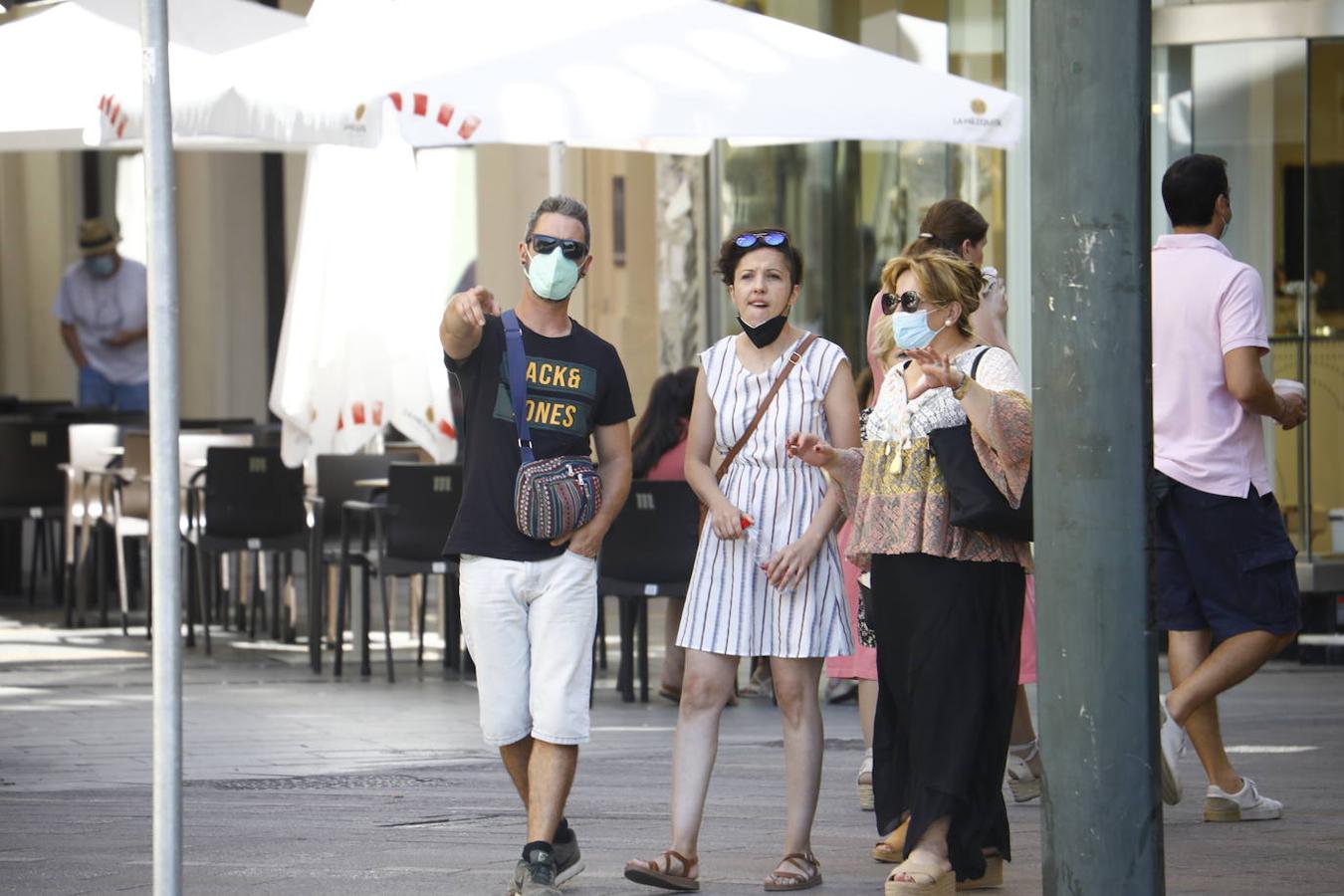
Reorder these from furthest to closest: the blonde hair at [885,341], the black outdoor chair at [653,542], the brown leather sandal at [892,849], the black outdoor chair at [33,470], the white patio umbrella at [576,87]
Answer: the black outdoor chair at [33,470] → the black outdoor chair at [653,542] → the white patio umbrella at [576,87] → the brown leather sandal at [892,849] → the blonde hair at [885,341]

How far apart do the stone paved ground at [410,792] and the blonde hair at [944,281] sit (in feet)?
5.22

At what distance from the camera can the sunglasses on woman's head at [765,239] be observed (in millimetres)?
6879

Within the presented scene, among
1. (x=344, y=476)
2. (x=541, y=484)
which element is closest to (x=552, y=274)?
(x=541, y=484)

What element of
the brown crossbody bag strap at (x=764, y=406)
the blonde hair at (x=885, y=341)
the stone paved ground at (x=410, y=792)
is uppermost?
the blonde hair at (x=885, y=341)

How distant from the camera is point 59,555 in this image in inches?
631

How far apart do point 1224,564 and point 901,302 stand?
169 cm

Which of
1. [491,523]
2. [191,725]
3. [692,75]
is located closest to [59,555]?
[191,725]

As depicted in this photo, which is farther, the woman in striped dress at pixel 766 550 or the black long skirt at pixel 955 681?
the woman in striped dress at pixel 766 550

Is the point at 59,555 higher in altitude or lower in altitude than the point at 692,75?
lower

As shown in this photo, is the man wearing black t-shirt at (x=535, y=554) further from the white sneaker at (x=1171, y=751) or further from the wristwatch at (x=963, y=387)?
the white sneaker at (x=1171, y=751)

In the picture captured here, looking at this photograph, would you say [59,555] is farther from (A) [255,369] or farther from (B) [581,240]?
(B) [581,240]

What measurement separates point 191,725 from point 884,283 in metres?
4.60

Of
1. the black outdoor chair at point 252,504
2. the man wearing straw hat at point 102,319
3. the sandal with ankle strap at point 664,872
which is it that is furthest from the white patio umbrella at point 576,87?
the man wearing straw hat at point 102,319

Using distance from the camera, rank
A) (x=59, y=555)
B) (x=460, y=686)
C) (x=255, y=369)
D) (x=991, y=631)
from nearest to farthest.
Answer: (x=991, y=631), (x=460, y=686), (x=59, y=555), (x=255, y=369)
